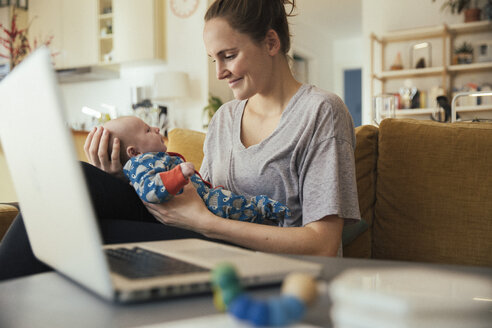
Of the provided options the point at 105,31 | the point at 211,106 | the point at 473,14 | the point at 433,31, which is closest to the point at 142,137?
the point at 211,106

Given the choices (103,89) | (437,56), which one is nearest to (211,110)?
(103,89)

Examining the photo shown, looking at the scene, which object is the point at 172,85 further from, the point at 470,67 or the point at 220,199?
the point at 220,199

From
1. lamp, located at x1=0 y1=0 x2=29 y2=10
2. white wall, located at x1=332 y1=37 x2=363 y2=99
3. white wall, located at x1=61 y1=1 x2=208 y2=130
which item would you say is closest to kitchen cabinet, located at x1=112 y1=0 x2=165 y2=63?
white wall, located at x1=61 y1=1 x2=208 y2=130

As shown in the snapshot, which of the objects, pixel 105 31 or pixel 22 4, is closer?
pixel 105 31

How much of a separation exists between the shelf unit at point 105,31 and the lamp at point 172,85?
0.88m

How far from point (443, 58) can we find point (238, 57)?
523 cm

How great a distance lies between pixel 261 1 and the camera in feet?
4.32

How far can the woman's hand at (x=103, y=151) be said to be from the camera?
48.2 inches

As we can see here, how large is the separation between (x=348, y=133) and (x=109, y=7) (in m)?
5.22

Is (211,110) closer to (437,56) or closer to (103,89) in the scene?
(103,89)

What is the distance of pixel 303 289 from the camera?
0.28m

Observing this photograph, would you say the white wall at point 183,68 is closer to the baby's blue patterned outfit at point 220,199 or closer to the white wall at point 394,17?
the white wall at point 394,17

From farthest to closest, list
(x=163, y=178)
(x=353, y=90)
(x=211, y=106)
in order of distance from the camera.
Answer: (x=353, y=90) < (x=211, y=106) < (x=163, y=178)

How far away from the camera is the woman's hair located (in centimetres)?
128
